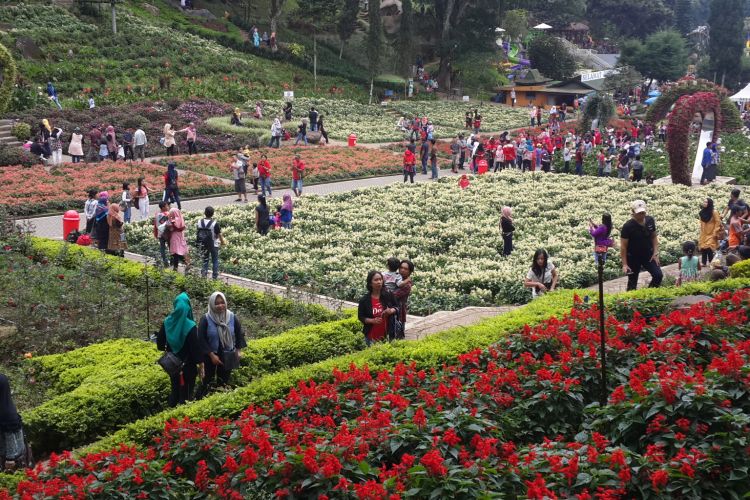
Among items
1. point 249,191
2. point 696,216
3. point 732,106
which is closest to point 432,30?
point 732,106

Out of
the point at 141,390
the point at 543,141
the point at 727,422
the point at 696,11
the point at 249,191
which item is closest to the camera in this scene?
the point at 727,422

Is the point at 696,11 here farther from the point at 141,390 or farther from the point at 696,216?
the point at 141,390

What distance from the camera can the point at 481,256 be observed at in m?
20.7

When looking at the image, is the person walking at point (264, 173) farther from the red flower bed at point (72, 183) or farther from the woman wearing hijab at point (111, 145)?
the woman wearing hijab at point (111, 145)

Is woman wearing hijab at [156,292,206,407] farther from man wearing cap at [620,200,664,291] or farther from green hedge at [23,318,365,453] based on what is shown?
man wearing cap at [620,200,664,291]

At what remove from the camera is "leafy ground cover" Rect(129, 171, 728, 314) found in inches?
708

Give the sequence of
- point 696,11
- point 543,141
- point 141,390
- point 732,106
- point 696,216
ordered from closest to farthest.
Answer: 1. point 141,390
2. point 696,216
3. point 543,141
4. point 732,106
5. point 696,11

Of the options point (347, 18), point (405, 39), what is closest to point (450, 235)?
point (405, 39)

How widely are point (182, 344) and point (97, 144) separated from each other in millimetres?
25813

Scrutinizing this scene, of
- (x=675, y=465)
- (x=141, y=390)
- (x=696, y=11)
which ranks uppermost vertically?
(x=696, y=11)

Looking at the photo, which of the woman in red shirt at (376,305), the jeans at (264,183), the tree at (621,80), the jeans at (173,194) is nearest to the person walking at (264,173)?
the jeans at (264,183)

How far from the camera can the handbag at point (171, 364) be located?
1000cm

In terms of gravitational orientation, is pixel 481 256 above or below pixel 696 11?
below

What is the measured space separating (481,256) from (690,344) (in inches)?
443
